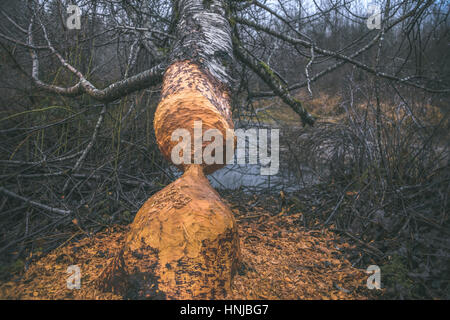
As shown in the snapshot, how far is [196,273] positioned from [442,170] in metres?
1.90

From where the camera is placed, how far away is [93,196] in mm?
2006

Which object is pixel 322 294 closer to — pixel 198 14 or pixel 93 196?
pixel 93 196

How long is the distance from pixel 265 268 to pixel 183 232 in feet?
1.86

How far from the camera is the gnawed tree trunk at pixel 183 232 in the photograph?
3.28 feet

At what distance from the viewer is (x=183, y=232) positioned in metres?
1.03

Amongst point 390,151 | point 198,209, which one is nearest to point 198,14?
point 198,209

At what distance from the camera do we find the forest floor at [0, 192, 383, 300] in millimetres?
1165
